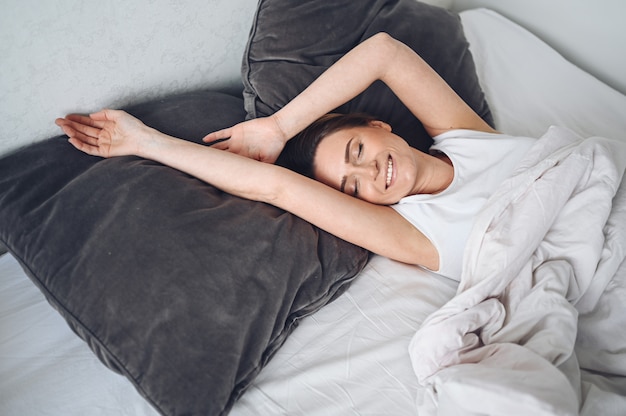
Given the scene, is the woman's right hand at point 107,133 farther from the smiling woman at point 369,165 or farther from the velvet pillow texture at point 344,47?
the smiling woman at point 369,165

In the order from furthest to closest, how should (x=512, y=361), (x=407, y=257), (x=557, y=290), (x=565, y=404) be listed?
(x=407, y=257), (x=557, y=290), (x=512, y=361), (x=565, y=404)

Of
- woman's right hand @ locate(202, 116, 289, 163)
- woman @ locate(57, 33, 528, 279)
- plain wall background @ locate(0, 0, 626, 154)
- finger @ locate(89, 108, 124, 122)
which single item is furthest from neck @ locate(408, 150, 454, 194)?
finger @ locate(89, 108, 124, 122)

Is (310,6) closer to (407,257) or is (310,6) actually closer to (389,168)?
(389,168)

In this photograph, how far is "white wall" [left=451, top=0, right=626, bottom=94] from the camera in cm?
164

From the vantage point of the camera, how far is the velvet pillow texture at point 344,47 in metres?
1.33

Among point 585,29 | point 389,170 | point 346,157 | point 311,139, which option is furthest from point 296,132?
point 585,29

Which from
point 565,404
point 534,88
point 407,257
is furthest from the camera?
point 534,88

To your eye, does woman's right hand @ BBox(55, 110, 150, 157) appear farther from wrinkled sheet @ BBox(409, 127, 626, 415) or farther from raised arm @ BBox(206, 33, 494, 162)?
wrinkled sheet @ BBox(409, 127, 626, 415)

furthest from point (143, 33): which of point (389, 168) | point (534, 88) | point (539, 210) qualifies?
point (534, 88)

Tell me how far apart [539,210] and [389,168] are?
1.14 ft

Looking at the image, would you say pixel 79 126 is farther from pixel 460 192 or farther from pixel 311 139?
pixel 460 192

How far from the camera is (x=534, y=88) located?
65.9 inches

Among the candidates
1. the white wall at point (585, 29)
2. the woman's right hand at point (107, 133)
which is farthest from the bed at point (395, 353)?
the white wall at point (585, 29)

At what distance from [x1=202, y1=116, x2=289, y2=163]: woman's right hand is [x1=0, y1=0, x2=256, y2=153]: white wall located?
0.26m
